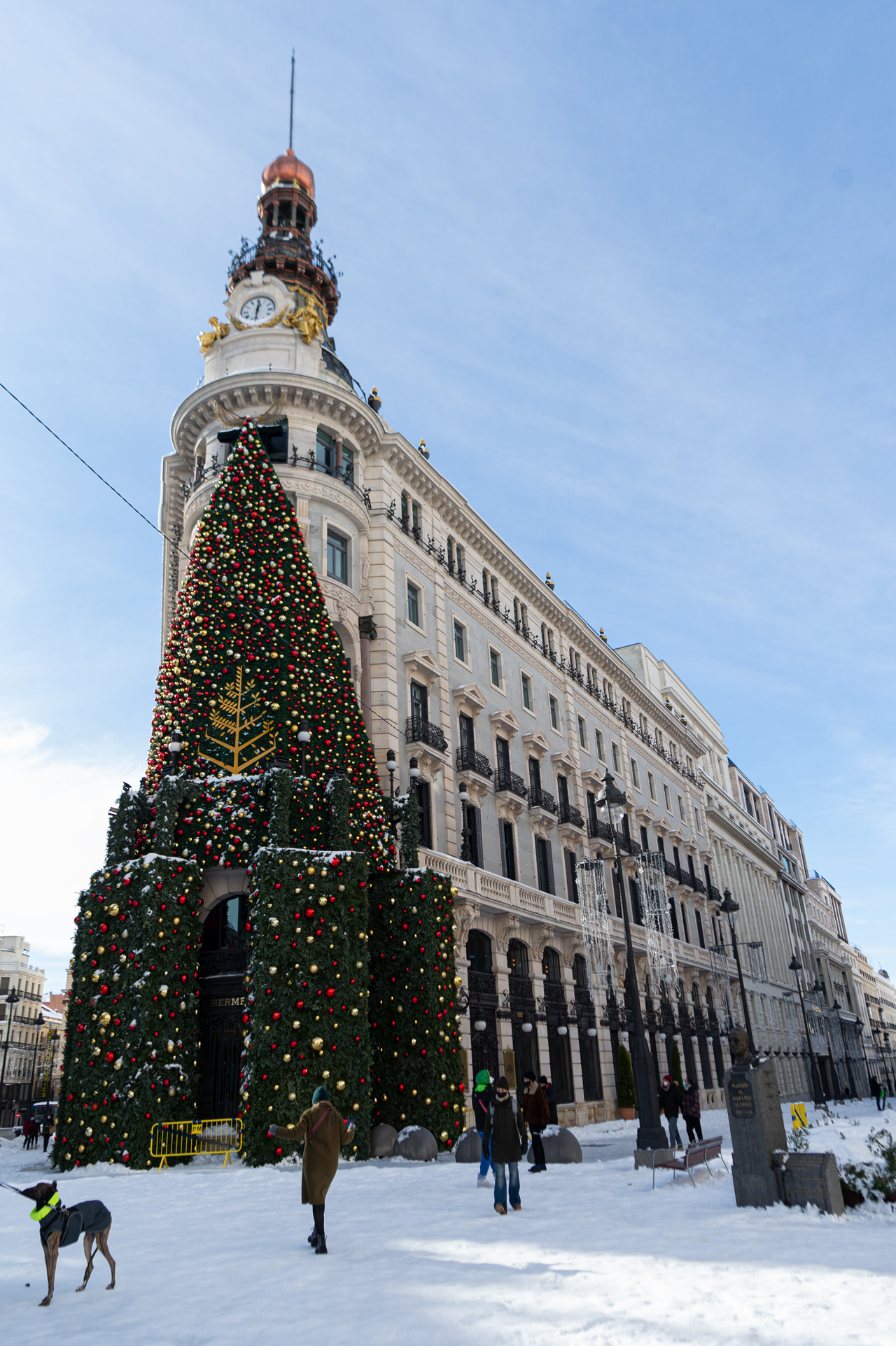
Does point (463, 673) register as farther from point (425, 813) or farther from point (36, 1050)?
point (36, 1050)

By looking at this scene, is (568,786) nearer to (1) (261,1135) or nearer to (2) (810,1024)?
(1) (261,1135)

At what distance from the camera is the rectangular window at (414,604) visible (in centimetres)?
3125

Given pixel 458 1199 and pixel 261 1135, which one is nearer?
pixel 458 1199

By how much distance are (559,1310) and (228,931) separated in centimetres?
1573

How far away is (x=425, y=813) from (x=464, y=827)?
2.44m

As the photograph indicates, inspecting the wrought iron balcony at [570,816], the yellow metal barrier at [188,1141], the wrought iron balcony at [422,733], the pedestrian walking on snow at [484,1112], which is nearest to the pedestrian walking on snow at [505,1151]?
the pedestrian walking on snow at [484,1112]

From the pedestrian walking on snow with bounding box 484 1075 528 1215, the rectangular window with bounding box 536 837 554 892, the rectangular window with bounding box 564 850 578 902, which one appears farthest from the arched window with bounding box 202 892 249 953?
the rectangular window with bounding box 564 850 578 902

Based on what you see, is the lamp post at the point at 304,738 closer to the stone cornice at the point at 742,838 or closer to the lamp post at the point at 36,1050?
the stone cornice at the point at 742,838

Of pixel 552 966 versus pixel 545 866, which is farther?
pixel 545 866

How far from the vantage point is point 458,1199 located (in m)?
12.3

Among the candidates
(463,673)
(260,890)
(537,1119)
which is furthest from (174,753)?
(463,673)

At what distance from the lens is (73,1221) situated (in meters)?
7.21

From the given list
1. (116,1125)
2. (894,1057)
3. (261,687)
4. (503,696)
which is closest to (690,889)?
(503,696)

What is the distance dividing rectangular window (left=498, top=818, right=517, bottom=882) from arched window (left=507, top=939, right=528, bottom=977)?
86.5 inches
